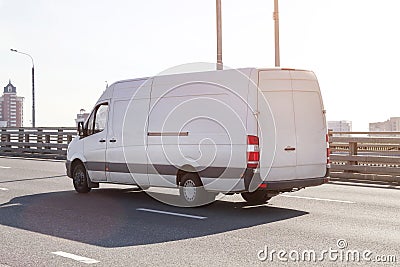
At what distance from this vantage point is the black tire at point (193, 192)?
11883mm

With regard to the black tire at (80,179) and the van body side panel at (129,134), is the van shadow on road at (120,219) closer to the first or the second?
the van body side panel at (129,134)

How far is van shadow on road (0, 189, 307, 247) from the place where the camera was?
920 centimetres

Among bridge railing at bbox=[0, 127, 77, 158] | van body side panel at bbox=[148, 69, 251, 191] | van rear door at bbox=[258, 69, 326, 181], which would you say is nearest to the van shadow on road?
van body side panel at bbox=[148, 69, 251, 191]

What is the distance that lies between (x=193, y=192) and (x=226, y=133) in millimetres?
1466

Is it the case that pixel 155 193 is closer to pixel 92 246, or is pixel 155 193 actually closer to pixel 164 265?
pixel 92 246

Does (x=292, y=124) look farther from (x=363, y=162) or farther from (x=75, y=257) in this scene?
(x=363, y=162)

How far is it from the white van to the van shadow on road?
1.48ft

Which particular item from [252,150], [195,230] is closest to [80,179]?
[252,150]

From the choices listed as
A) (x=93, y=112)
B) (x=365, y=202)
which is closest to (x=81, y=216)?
(x=93, y=112)

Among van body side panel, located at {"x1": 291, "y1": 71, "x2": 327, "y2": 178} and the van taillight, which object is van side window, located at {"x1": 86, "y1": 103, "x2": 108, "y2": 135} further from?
van body side panel, located at {"x1": 291, "y1": 71, "x2": 327, "y2": 178}

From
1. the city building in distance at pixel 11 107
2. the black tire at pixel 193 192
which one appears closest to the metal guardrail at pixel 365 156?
the black tire at pixel 193 192

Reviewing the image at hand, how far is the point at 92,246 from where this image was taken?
330 inches

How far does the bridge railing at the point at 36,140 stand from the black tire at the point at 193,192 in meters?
17.1

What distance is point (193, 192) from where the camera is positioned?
39.2ft
